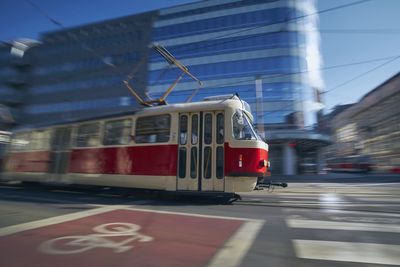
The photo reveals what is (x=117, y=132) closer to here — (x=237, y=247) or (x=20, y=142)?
(x=20, y=142)

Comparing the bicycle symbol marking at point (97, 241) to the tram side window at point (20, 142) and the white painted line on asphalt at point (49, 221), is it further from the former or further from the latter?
the tram side window at point (20, 142)

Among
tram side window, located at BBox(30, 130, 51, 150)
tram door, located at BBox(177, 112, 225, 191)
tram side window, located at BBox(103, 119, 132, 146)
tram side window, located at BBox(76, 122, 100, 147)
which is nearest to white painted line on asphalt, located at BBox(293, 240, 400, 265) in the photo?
tram door, located at BBox(177, 112, 225, 191)

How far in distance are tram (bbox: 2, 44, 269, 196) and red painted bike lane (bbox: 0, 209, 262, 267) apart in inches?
98.7

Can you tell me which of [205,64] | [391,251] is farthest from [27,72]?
[391,251]

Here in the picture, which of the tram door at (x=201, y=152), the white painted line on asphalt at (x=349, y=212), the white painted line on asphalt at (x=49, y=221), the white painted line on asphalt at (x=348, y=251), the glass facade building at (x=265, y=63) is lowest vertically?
the white painted line on asphalt at (x=348, y=251)

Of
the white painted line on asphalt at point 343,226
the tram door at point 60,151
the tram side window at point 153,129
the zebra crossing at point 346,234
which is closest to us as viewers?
Result: the zebra crossing at point 346,234

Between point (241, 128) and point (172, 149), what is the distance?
7.00 feet

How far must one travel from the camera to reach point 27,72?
59062 millimetres

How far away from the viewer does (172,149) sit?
10.2 metres

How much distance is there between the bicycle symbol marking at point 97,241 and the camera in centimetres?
491

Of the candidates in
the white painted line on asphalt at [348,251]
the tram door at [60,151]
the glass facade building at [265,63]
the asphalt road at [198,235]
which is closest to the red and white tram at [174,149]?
the tram door at [60,151]

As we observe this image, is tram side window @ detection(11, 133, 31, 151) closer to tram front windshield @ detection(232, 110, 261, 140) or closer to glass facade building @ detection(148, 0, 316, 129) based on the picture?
tram front windshield @ detection(232, 110, 261, 140)

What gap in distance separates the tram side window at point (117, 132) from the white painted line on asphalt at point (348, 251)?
7.32 metres

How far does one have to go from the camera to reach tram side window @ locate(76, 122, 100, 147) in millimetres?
12289
